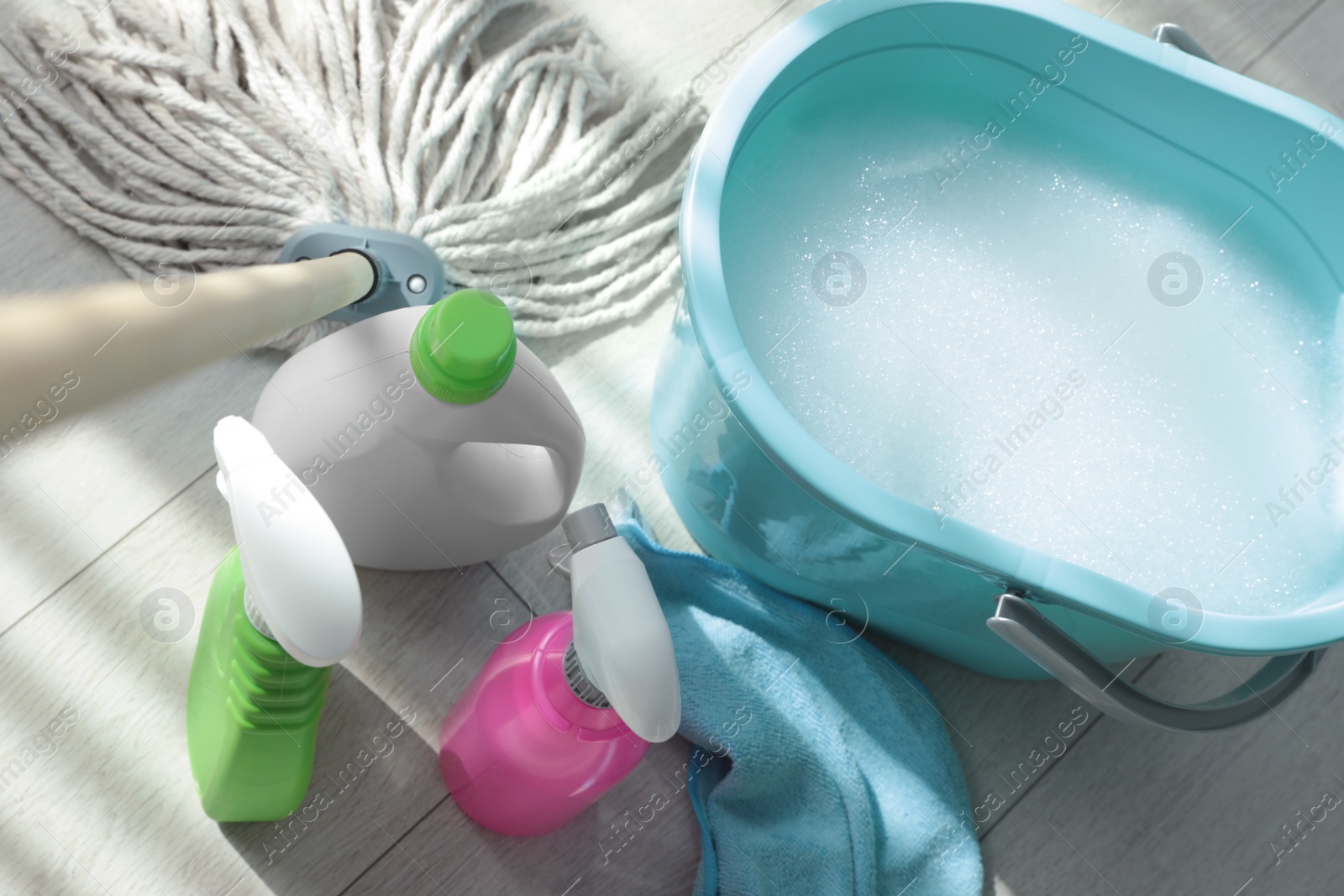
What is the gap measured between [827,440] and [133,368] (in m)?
0.52

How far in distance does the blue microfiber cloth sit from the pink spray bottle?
107 mm

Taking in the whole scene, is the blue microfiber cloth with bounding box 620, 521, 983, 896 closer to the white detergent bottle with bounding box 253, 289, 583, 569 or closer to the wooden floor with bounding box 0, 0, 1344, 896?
the wooden floor with bounding box 0, 0, 1344, 896

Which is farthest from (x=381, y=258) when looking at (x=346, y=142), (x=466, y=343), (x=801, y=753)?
(x=801, y=753)

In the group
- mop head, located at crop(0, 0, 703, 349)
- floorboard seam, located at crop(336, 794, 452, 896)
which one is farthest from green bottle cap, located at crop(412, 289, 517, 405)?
floorboard seam, located at crop(336, 794, 452, 896)

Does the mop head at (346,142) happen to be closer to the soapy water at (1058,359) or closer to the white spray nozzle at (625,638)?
the soapy water at (1058,359)

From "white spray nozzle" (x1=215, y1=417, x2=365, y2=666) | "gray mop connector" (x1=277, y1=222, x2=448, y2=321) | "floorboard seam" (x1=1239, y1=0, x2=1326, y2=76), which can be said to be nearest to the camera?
"white spray nozzle" (x1=215, y1=417, x2=365, y2=666)

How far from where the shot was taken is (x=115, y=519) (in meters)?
0.77

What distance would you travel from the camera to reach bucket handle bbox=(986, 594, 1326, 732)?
633 millimetres

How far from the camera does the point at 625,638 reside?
53 cm

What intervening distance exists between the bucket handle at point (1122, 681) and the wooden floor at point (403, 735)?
17 cm

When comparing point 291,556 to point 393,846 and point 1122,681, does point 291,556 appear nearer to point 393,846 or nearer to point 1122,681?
point 393,846

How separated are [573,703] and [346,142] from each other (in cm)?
Result: 48

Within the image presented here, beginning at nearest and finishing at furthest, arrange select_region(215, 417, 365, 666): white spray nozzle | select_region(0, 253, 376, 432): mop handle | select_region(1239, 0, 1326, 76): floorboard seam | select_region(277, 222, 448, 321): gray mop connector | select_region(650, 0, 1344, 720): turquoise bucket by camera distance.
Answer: select_region(0, 253, 376, 432): mop handle < select_region(215, 417, 365, 666): white spray nozzle < select_region(650, 0, 1344, 720): turquoise bucket < select_region(277, 222, 448, 321): gray mop connector < select_region(1239, 0, 1326, 76): floorboard seam

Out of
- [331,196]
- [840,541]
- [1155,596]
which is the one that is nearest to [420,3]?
[331,196]
